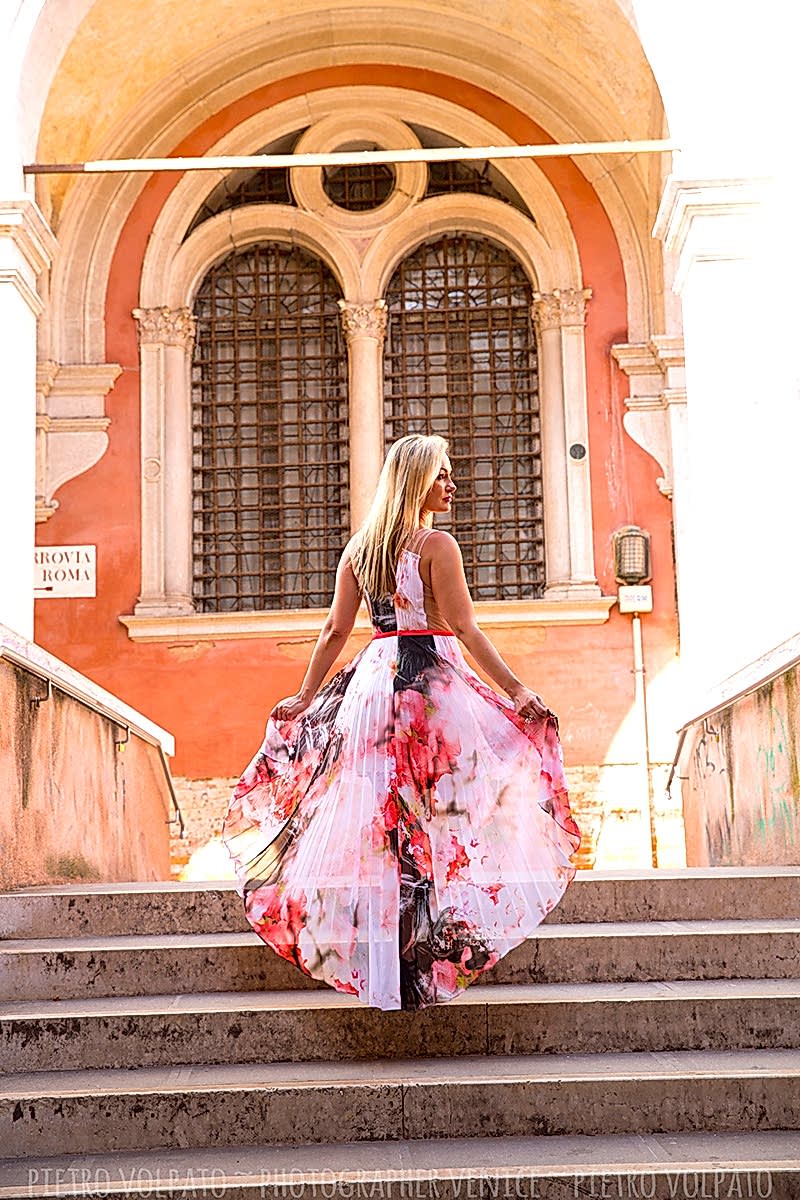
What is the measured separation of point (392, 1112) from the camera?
3572 mm

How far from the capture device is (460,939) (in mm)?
3871

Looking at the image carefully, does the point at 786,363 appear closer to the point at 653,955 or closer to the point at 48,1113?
the point at 653,955

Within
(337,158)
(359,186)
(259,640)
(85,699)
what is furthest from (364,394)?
(85,699)

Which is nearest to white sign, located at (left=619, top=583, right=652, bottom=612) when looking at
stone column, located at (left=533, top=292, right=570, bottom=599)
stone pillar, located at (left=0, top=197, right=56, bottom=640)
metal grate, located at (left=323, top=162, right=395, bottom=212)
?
stone column, located at (left=533, top=292, right=570, bottom=599)

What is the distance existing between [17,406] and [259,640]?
13.4 ft

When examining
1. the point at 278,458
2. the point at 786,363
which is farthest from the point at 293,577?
the point at 786,363

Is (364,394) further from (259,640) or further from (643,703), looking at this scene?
(643,703)

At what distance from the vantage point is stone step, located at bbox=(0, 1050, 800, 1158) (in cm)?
355

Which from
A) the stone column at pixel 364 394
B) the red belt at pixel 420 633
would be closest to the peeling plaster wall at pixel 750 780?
the red belt at pixel 420 633

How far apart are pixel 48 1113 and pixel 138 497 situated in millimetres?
8894

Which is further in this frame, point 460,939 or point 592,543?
point 592,543

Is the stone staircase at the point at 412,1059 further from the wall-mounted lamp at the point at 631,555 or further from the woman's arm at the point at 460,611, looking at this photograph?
the wall-mounted lamp at the point at 631,555

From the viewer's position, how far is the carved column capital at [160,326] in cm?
1227

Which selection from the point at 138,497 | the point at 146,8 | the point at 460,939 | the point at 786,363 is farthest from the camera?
the point at 138,497
